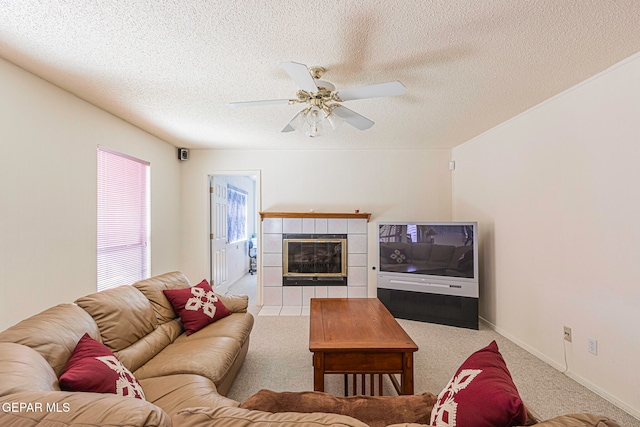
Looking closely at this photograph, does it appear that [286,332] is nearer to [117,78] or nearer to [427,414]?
[427,414]

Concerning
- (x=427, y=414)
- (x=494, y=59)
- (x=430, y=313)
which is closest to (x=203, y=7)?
(x=494, y=59)

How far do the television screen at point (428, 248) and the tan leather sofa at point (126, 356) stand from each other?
224 centimetres

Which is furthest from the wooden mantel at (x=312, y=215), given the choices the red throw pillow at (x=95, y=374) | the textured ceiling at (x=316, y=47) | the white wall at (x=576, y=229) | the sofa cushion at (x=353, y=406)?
the sofa cushion at (x=353, y=406)

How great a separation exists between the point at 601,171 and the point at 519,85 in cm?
91

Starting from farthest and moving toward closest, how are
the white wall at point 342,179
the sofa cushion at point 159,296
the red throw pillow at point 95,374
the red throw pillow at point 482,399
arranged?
the white wall at point 342,179
the sofa cushion at point 159,296
the red throw pillow at point 95,374
the red throw pillow at point 482,399

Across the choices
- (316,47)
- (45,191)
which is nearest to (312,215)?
(316,47)

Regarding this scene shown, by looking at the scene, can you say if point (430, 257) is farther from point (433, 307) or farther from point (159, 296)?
point (159, 296)

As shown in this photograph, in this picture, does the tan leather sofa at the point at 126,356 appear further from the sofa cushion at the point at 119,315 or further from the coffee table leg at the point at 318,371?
the coffee table leg at the point at 318,371

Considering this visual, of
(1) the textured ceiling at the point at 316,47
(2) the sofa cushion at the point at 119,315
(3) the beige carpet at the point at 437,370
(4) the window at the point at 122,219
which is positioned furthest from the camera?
(4) the window at the point at 122,219

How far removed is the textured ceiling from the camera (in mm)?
1579

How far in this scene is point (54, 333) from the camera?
55.6 inches

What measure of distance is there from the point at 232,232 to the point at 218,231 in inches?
38.8

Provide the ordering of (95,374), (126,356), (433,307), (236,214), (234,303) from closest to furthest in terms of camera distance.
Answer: (95,374)
(126,356)
(234,303)
(433,307)
(236,214)

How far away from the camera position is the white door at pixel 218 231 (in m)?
4.91
